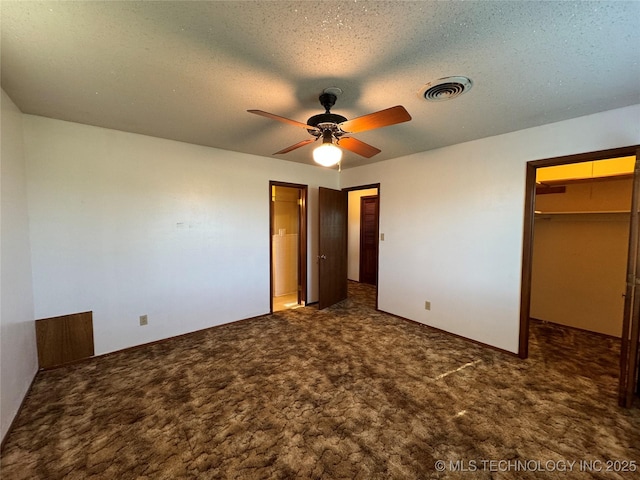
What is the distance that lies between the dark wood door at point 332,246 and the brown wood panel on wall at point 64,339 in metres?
3.00

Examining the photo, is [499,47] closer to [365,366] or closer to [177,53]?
[177,53]

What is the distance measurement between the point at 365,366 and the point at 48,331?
10.5ft

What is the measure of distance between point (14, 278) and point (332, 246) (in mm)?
3761

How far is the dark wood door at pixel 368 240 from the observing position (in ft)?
20.8

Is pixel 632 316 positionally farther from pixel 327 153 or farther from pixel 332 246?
pixel 332 246

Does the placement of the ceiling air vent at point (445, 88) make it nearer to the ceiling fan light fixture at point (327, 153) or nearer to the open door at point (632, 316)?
the ceiling fan light fixture at point (327, 153)

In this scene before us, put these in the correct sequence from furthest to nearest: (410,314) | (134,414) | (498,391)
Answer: (410,314), (498,391), (134,414)

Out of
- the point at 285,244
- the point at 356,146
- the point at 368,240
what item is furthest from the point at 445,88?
the point at 368,240

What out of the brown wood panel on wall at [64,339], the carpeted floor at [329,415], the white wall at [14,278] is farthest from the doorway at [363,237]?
the white wall at [14,278]

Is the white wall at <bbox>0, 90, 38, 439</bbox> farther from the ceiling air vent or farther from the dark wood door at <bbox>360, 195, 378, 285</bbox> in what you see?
the dark wood door at <bbox>360, 195, 378, 285</bbox>

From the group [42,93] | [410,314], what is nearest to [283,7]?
[42,93]

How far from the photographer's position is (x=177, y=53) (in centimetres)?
158

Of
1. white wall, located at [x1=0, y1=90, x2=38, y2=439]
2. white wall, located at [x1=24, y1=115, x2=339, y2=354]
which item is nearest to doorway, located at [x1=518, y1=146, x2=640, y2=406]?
white wall, located at [x1=24, y1=115, x2=339, y2=354]

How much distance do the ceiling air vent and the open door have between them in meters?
1.57
